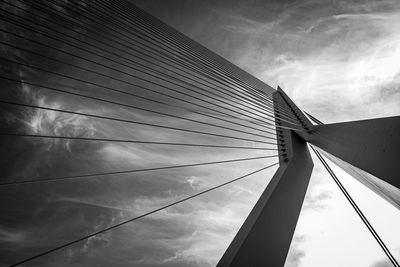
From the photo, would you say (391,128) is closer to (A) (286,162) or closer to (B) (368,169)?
(B) (368,169)

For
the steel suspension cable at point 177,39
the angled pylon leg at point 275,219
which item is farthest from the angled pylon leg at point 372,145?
the steel suspension cable at point 177,39

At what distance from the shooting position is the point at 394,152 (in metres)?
1.90

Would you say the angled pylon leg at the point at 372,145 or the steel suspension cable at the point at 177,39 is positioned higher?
the steel suspension cable at the point at 177,39

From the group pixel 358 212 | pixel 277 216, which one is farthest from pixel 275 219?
pixel 358 212

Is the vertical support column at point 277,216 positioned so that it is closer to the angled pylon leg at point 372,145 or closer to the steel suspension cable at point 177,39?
the angled pylon leg at point 372,145

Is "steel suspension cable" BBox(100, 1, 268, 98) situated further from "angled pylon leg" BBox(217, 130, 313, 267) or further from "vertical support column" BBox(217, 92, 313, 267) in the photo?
"angled pylon leg" BBox(217, 130, 313, 267)

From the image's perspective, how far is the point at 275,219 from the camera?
9.05 feet

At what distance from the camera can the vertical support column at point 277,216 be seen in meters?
2.16

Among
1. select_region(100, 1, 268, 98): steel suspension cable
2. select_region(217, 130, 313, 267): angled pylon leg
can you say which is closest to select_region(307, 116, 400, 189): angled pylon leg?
select_region(217, 130, 313, 267): angled pylon leg

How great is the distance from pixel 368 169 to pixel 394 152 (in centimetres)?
36

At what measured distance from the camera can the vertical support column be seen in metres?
2.16

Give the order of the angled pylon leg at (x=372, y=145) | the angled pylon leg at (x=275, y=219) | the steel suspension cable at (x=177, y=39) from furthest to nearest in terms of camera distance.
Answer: the steel suspension cable at (x=177, y=39) < the angled pylon leg at (x=275, y=219) < the angled pylon leg at (x=372, y=145)

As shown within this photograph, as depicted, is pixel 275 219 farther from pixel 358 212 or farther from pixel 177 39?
pixel 177 39

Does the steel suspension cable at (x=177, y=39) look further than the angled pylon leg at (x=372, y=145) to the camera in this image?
Yes
